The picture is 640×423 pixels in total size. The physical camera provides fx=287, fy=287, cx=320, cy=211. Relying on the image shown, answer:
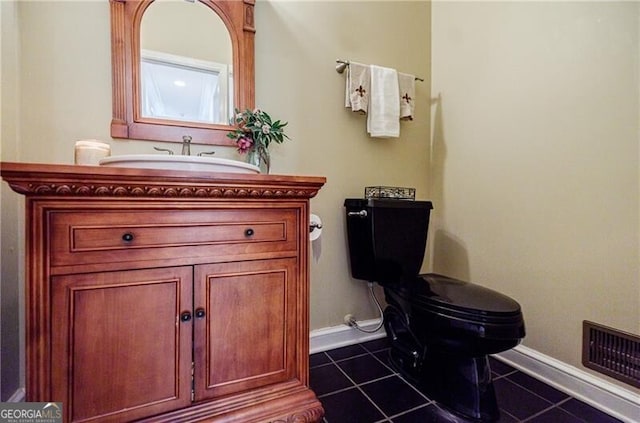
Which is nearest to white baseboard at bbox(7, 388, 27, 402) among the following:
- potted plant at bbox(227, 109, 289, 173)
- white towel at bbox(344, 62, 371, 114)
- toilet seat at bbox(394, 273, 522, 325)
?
potted plant at bbox(227, 109, 289, 173)

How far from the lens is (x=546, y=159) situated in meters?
1.25

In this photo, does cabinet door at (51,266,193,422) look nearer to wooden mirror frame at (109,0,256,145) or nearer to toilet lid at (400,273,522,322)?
wooden mirror frame at (109,0,256,145)

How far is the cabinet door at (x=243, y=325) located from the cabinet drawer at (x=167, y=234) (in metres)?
0.06

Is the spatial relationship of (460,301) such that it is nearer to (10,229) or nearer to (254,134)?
(254,134)

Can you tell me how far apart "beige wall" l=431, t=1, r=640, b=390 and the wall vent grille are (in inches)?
1.3

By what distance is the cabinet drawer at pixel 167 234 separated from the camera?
27.6 inches

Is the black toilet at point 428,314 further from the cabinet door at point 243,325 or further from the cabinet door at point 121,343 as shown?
the cabinet door at point 121,343

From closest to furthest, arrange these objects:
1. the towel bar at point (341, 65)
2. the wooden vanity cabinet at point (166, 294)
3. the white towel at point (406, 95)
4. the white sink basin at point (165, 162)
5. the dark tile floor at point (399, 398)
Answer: the wooden vanity cabinet at point (166, 294), the white sink basin at point (165, 162), the dark tile floor at point (399, 398), the towel bar at point (341, 65), the white towel at point (406, 95)

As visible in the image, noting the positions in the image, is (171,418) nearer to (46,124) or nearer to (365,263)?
(365,263)

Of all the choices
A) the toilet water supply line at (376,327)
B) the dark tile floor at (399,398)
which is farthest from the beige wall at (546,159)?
the toilet water supply line at (376,327)

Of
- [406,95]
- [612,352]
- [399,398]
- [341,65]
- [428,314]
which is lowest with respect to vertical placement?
[399,398]

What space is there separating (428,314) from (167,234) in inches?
37.4

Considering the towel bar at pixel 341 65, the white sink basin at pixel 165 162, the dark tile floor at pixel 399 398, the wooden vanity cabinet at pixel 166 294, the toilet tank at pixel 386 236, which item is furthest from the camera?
the towel bar at pixel 341 65

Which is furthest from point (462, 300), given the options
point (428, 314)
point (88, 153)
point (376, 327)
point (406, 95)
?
point (88, 153)
